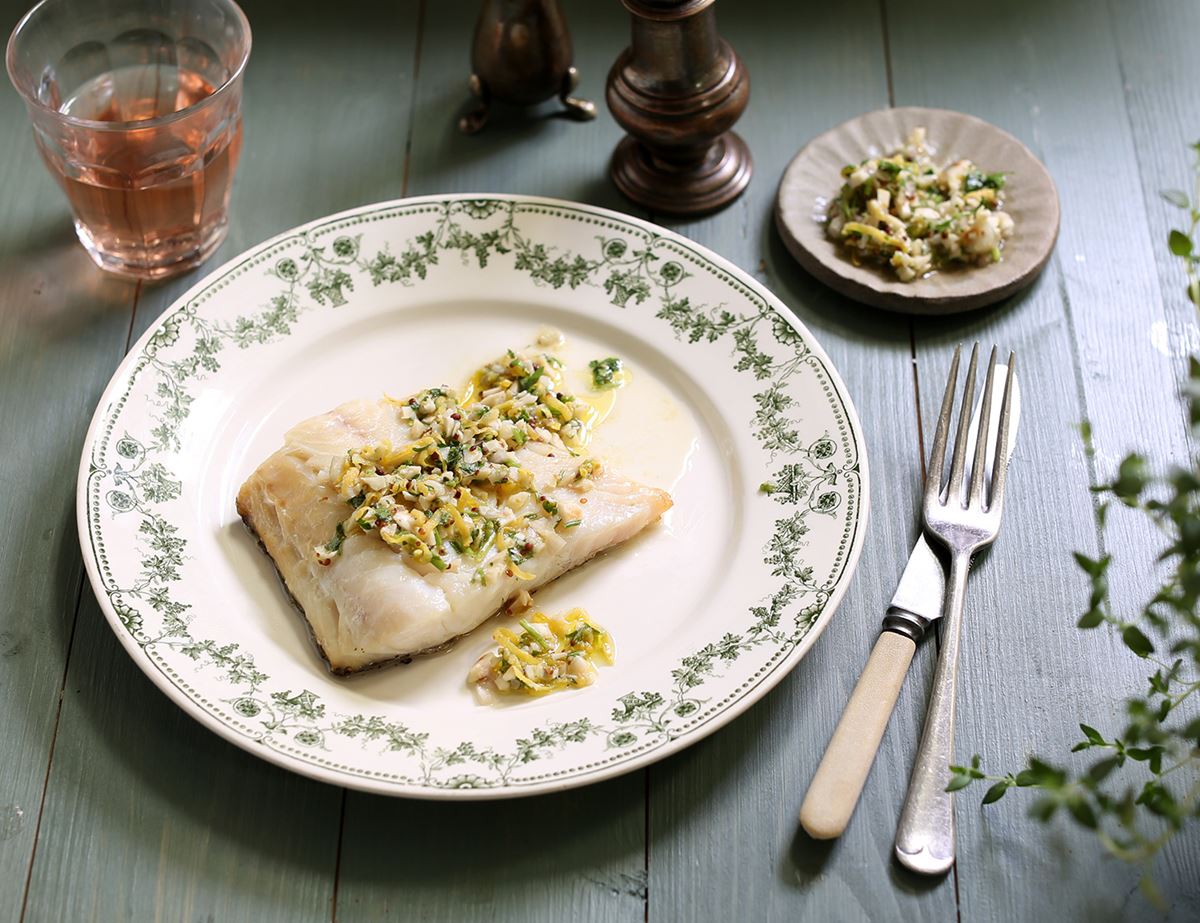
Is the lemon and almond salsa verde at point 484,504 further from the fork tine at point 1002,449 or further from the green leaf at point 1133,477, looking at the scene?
the green leaf at point 1133,477

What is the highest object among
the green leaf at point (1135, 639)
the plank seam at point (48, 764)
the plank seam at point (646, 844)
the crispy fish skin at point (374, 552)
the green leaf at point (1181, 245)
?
the green leaf at point (1181, 245)

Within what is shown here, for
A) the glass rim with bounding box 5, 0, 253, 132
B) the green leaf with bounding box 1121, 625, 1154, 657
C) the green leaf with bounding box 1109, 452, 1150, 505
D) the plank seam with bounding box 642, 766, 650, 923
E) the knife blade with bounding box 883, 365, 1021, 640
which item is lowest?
the plank seam with bounding box 642, 766, 650, 923

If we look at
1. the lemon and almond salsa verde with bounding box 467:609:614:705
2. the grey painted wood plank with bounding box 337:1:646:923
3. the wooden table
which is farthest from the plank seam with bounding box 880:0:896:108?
the grey painted wood plank with bounding box 337:1:646:923

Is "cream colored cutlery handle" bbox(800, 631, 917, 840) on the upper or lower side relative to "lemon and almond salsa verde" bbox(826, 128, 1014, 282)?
lower

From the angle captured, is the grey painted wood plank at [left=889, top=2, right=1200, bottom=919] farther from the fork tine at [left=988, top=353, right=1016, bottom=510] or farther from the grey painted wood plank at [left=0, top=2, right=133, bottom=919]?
the grey painted wood plank at [left=0, top=2, right=133, bottom=919]

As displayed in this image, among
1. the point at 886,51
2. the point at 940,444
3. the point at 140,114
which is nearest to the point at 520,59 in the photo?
the point at 140,114

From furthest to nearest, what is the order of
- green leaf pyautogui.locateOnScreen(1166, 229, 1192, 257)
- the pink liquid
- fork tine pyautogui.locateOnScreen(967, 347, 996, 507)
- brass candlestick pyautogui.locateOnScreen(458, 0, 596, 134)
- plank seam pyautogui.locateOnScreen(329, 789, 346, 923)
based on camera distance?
brass candlestick pyautogui.locateOnScreen(458, 0, 596, 134) → the pink liquid → fork tine pyautogui.locateOnScreen(967, 347, 996, 507) → plank seam pyautogui.locateOnScreen(329, 789, 346, 923) → green leaf pyautogui.locateOnScreen(1166, 229, 1192, 257)

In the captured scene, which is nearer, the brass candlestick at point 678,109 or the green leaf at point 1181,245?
the green leaf at point 1181,245

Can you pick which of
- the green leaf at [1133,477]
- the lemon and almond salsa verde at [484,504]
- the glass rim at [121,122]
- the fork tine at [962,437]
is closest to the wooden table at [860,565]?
the fork tine at [962,437]
